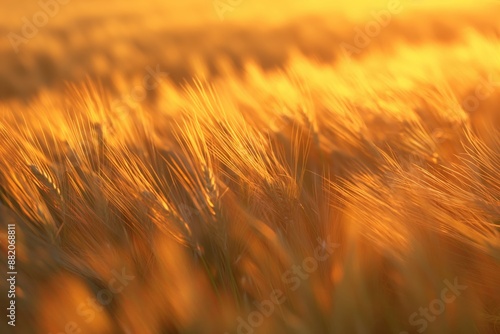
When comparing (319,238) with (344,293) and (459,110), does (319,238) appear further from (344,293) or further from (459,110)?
(459,110)

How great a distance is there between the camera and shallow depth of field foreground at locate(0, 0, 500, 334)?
2.48 feet

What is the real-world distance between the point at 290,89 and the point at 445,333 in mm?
478

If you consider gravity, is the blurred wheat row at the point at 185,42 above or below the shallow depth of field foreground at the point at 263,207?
above

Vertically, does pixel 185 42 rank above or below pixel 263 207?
above

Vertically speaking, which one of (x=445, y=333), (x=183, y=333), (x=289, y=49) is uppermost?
(x=289, y=49)

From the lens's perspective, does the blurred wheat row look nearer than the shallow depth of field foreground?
No

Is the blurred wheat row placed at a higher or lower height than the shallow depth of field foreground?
higher

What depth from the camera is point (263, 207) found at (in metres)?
0.83

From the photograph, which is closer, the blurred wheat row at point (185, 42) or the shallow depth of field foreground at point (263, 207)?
the shallow depth of field foreground at point (263, 207)

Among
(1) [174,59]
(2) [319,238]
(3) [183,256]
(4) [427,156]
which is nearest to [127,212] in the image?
(3) [183,256]

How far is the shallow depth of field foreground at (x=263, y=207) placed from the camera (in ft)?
2.48

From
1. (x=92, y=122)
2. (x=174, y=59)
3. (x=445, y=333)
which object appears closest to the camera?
(x=445, y=333)

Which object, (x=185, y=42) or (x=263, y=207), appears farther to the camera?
(x=185, y=42)

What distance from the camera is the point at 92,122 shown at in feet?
3.17
